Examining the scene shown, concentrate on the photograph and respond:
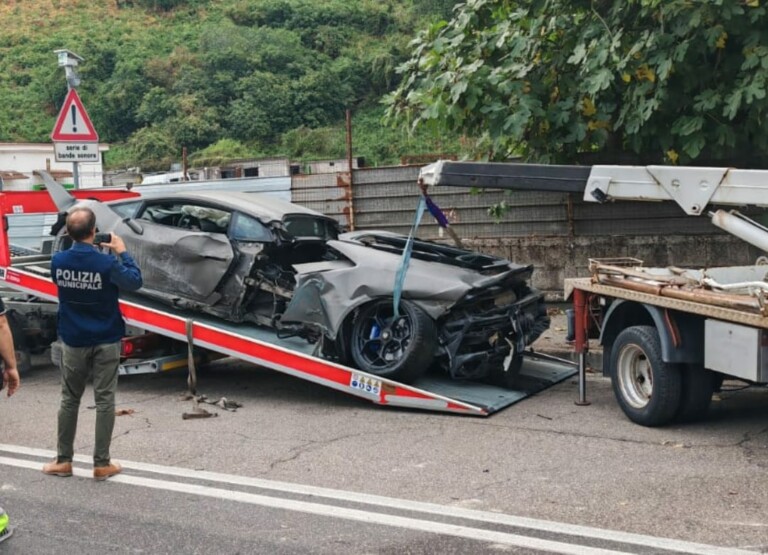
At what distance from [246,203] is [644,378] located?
14.1ft

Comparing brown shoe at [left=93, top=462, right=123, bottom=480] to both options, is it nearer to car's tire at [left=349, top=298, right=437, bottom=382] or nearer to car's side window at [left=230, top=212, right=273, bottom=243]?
car's tire at [left=349, top=298, right=437, bottom=382]

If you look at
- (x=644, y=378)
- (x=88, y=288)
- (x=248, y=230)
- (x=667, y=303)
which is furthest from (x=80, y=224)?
(x=644, y=378)

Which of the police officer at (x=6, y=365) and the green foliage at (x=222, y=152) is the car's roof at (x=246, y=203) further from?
the green foliage at (x=222, y=152)

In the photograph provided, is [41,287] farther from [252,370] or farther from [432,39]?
[432,39]

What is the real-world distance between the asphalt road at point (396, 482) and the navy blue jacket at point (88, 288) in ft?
3.26

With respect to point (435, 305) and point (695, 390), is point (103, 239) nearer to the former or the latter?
point (435, 305)

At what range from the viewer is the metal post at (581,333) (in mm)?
7625

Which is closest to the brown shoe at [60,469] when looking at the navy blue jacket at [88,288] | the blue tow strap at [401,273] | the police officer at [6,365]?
the navy blue jacket at [88,288]

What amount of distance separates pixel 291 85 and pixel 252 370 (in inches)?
2220

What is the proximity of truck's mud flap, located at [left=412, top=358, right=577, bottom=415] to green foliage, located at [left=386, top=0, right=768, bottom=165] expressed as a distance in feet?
8.85

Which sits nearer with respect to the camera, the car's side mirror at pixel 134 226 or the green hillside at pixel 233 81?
the car's side mirror at pixel 134 226

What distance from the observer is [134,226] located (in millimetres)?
9188

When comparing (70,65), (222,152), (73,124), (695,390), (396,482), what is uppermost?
(222,152)

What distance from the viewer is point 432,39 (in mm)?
10758
